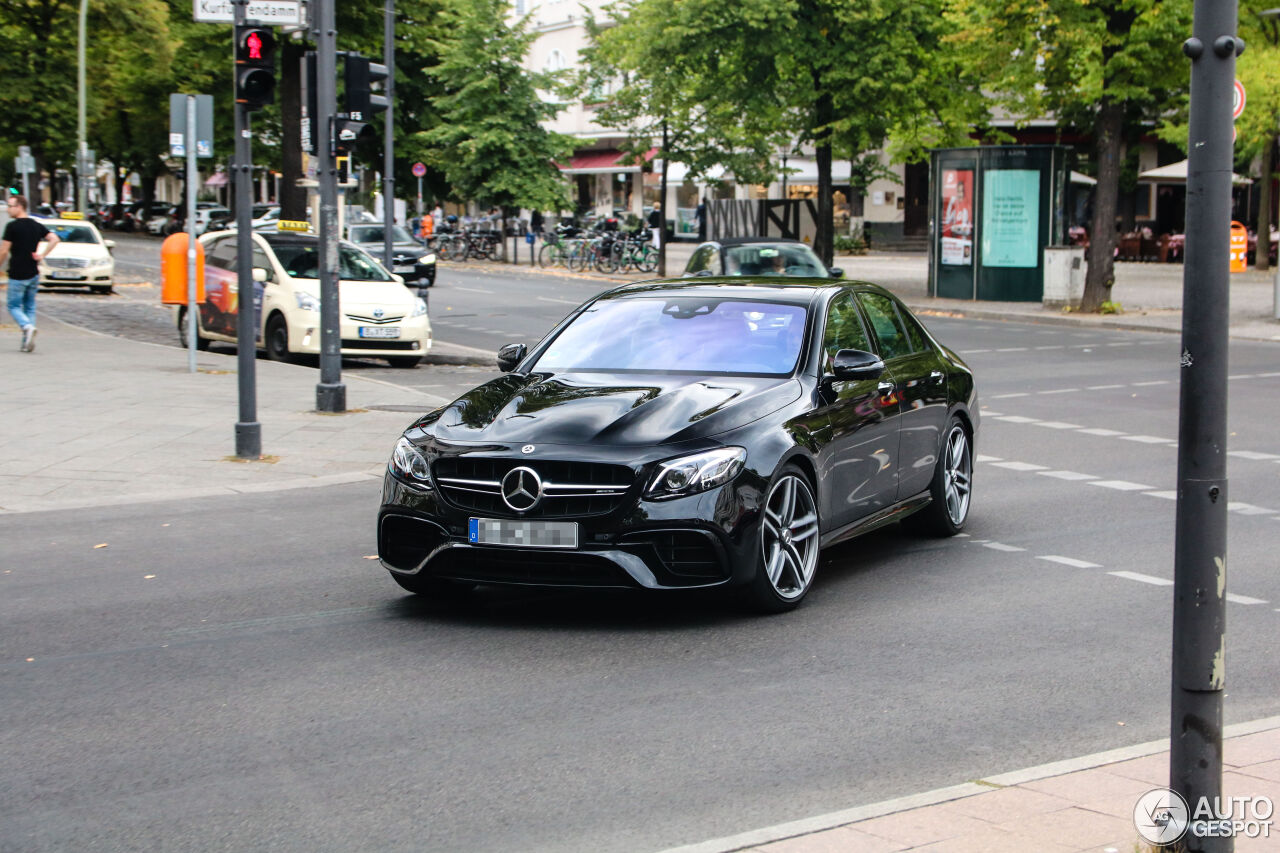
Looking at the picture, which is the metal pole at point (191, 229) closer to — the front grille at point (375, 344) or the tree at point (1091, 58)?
the front grille at point (375, 344)

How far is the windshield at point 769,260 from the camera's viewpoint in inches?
872

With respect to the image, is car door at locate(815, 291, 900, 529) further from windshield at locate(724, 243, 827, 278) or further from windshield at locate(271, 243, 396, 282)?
windshield at locate(724, 243, 827, 278)

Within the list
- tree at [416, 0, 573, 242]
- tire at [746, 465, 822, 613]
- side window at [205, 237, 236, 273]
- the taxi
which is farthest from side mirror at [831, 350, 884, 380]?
tree at [416, 0, 573, 242]

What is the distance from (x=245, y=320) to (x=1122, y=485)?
6450mm

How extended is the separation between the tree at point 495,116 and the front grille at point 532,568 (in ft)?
147

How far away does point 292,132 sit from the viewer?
88.8ft

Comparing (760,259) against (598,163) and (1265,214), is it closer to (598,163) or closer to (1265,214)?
(1265,214)

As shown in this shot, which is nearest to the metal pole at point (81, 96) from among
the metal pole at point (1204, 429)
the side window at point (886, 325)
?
the side window at point (886, 325)

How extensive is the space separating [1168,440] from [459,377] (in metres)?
8.87

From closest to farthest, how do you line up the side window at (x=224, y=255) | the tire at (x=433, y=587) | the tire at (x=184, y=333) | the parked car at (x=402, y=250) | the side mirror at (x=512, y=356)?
the tire at (x=433, y=587) → the side mirror at (x=512, y=356) → the side window at (x=224, y=255) → the tire at (x=184, y=333) → the parked car at (x=402, y=250)

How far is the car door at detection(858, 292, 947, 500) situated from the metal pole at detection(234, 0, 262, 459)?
5.03 metres

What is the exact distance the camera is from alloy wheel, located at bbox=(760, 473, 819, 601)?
688 cm

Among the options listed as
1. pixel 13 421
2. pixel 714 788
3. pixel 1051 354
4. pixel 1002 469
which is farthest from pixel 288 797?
pixel 1051 354

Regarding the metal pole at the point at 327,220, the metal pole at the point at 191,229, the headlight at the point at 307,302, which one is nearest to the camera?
the metal pole at the point at 327,220
